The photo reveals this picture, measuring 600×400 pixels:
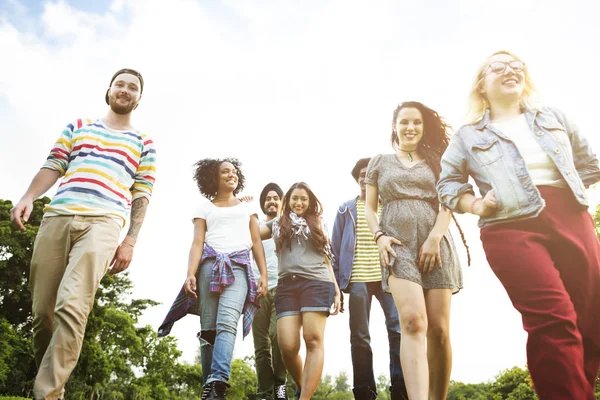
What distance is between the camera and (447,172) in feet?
10.9

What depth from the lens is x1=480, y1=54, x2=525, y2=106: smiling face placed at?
3.29 metres

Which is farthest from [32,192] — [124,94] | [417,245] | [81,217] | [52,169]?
[417,245]

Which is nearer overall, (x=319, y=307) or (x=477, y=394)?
(x=319, y=307)

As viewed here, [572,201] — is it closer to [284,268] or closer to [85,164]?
[284,268]

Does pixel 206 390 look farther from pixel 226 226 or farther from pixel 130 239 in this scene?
pixel 226 226

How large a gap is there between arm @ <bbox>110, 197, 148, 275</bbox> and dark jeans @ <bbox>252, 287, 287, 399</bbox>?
2.30m

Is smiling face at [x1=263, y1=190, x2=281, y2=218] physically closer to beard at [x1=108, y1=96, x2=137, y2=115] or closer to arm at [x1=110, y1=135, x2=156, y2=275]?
arm at [x1=110, y1=135, x2=156, y2=275]

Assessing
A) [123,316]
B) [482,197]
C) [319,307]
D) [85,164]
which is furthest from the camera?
[123,316]

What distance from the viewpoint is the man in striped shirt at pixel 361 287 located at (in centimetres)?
513

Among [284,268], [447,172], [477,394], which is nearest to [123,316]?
[284,268]

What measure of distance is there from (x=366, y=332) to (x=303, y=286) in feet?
3.03

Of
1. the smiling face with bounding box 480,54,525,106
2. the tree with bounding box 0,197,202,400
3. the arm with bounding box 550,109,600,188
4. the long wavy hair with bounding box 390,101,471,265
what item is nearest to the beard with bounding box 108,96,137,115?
the long wavy hair with bounding box 390,101,471,265

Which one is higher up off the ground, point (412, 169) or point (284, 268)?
point (412, 169)

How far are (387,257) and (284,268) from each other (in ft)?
5.71
